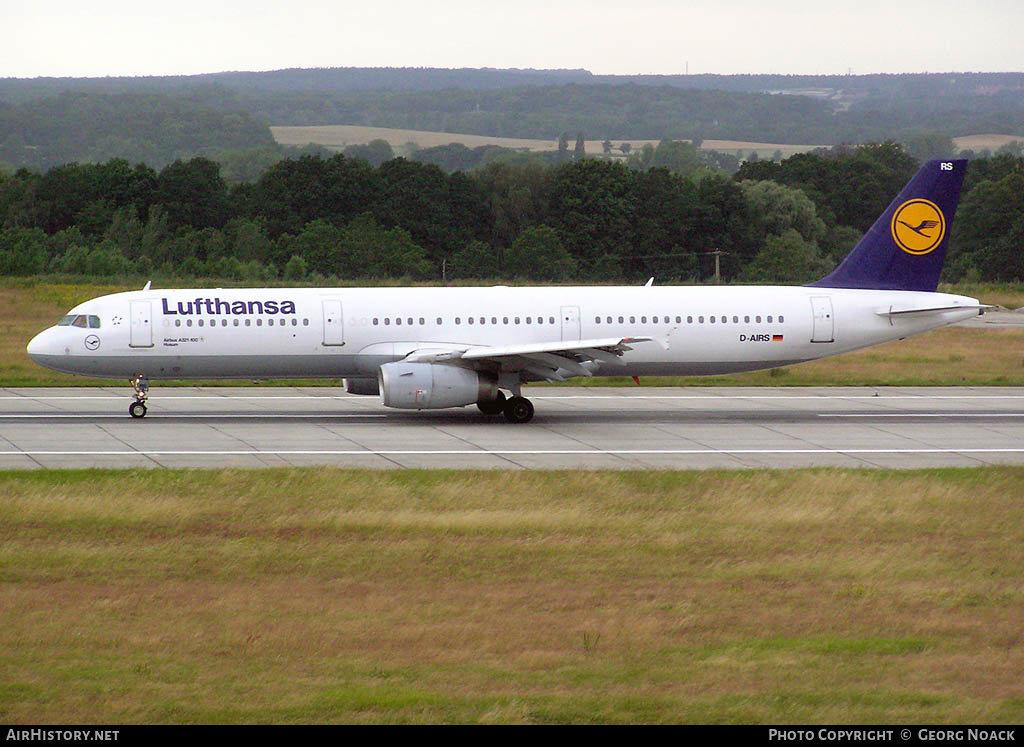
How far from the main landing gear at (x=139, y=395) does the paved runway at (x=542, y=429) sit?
327 millimetres

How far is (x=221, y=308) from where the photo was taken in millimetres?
31719

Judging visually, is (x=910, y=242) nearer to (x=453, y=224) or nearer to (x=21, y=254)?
(x=21, y=254)

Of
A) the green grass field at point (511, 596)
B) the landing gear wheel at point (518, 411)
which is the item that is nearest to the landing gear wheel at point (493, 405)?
the landing gear wheel at point (518, 411)

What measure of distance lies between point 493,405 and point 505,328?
1905 mm

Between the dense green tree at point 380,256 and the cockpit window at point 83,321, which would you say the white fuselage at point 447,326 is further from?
the dense green tree at point 380,256

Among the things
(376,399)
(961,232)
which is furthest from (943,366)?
(961,232)

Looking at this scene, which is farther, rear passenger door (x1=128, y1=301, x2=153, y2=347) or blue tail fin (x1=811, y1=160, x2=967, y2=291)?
blue tail fin (x1=811, y1=160, x2=967, y2=291)

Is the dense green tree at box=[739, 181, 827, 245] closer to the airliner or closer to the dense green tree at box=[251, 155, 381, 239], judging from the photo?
the dense green tree at box=[251, 155, 381, 239]

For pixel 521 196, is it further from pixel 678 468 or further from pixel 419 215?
pixel 678 468

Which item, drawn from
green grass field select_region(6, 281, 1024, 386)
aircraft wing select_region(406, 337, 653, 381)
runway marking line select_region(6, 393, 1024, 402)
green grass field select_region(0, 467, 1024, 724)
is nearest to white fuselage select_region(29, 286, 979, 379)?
aircraft wing select_region(406, 337, 653, 381)

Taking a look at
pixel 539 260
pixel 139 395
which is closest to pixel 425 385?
pixel 139 395

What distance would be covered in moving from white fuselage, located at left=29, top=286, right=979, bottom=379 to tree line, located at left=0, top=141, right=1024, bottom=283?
46.5 m

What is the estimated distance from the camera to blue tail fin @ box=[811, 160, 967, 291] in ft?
111
